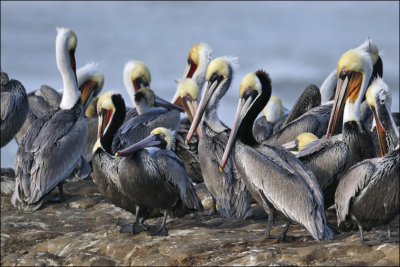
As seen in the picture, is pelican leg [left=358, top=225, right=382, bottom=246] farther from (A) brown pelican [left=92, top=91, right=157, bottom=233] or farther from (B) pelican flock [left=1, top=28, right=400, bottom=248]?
(A) brown pelican [left=92, top=91, right=157, bottom=233]

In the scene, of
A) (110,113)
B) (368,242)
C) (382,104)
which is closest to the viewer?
(368,242)

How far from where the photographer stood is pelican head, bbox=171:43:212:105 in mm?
9805

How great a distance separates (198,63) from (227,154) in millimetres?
3902

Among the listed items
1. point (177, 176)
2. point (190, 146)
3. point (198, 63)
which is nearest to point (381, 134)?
point (177, 176)

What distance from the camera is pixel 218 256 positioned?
545 centimetres

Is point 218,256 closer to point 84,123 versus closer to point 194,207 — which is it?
point 194,207

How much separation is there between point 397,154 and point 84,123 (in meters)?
3.82

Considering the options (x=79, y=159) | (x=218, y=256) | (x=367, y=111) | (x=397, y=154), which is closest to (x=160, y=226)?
(x=218, y=256)

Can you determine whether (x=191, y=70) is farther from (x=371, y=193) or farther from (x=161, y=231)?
(x=371, y=193)

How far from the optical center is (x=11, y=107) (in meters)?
9.02

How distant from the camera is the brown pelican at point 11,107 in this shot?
29.6ft

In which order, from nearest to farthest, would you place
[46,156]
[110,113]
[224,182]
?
1. [224,182]
2. [110,113]
3. [46,156]

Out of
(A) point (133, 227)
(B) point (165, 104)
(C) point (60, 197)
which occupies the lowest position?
(A) point (133, 227)

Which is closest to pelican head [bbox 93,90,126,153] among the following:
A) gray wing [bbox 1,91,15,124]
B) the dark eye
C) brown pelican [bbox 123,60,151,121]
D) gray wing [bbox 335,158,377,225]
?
the dark eye
